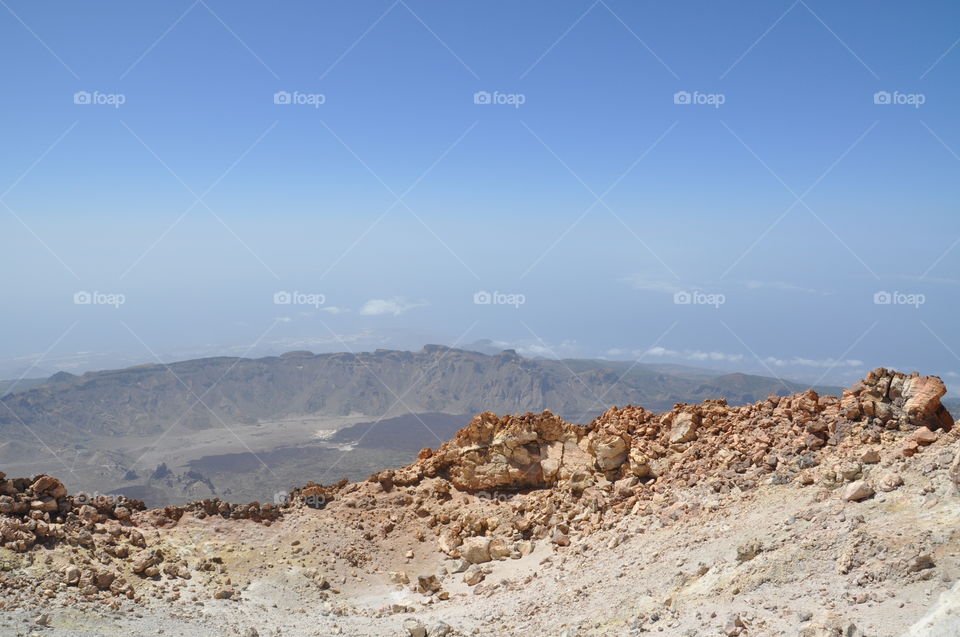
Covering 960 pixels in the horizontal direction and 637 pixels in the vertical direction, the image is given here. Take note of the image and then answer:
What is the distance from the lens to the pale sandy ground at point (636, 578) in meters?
13.1

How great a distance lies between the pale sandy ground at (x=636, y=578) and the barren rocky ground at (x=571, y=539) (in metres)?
0.06

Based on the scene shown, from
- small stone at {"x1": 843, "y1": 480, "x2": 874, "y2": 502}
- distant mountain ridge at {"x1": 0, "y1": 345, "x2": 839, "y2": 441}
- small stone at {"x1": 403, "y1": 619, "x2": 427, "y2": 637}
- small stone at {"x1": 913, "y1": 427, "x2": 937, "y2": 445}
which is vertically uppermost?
distant mountain ridge at {"x1": 0, "y1": 345, "x2": 839, "y2": 441}

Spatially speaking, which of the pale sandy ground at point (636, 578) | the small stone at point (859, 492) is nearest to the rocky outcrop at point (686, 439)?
the pale sandy ground at point (636, 578)

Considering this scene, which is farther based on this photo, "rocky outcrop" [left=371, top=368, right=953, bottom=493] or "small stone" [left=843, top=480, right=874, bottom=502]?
"rocky outcrop" [left=371, top=368, right=953, bottom=493]

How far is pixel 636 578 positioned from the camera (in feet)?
59.2

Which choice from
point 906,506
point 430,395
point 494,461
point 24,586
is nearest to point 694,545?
point 906,506

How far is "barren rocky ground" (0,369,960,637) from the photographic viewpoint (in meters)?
14.2

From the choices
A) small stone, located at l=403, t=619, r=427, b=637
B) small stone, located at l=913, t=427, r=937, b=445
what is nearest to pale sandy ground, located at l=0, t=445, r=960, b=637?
small stone, located at l=403, t=619, r=427, b=637

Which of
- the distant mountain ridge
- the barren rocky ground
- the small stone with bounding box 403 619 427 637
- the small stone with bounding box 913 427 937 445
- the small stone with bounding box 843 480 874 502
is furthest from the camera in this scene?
the distant mountain ridge

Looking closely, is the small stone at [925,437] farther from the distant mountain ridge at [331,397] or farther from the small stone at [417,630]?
the distant mountain ridge at [331,397]

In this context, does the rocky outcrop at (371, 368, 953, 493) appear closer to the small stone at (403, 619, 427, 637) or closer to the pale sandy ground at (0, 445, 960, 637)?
the pale sandy ground at (0, 445, 960, 637)

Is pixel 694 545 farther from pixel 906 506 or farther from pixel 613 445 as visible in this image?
pixel 613 445

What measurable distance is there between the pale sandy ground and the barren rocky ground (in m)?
0.06

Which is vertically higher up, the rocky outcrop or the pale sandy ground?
the rocky outcrop
